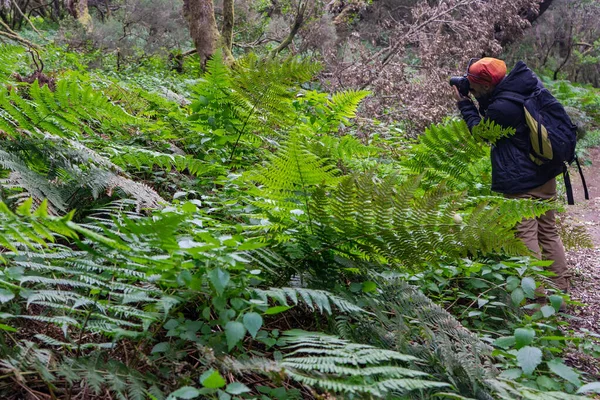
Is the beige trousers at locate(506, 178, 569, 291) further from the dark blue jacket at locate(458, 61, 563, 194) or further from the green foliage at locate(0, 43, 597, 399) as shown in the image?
the green foliage at locate(0, 43, 597, 399)

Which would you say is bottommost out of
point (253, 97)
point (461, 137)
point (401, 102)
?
point (401, 102)

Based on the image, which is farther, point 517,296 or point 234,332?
point 517,296

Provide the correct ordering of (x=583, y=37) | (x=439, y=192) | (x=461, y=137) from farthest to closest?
(x=583, y=37) < (x=461, y=137) < (x=439, y=192)

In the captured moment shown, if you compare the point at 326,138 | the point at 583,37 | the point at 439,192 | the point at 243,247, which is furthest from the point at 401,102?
the point at 583,37

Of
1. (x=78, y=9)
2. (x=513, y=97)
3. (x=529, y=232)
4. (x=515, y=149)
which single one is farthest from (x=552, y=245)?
(x=78, y=9)

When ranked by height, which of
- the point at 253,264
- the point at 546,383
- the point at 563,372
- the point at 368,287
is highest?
the point at 253,264

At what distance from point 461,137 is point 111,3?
636 inches

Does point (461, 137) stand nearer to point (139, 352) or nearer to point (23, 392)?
point (139, 352)

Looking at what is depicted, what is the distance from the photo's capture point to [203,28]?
7102mm

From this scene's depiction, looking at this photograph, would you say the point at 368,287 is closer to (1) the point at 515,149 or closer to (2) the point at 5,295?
(2) the point at 5,295

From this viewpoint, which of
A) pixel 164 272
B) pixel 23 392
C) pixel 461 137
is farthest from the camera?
pixel 461 137

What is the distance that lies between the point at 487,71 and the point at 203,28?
4285 mm

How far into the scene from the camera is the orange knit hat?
13.3ft

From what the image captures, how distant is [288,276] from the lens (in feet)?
6.54
